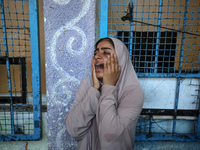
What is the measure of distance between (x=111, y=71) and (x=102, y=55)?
194 millimetres

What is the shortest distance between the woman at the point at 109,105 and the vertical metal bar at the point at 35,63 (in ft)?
2.98

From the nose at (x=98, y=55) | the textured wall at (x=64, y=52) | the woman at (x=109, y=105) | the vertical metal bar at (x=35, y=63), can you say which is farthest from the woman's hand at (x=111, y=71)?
the vertical metal bar at (x=35, y=63)

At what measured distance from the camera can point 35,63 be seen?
6.15 feet

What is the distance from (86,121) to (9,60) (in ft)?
5.50

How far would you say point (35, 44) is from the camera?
1844mm

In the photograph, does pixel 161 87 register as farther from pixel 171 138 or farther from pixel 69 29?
pixel 69 29

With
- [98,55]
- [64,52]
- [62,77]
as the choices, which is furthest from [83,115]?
[64,52]

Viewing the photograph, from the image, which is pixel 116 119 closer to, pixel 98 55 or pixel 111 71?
pixel 111 71

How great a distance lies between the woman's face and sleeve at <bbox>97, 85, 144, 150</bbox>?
0.61ft

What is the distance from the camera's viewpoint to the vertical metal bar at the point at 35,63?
1.78 metres

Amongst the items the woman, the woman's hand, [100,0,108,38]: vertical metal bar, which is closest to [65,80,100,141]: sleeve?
the woman

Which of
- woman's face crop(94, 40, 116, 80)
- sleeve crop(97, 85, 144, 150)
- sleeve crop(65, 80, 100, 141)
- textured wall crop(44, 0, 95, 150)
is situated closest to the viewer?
sleeve crop(97, 85, 144, 150)

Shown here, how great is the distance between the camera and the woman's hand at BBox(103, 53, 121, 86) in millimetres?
1106

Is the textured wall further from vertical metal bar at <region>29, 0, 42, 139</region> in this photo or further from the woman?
the woman
